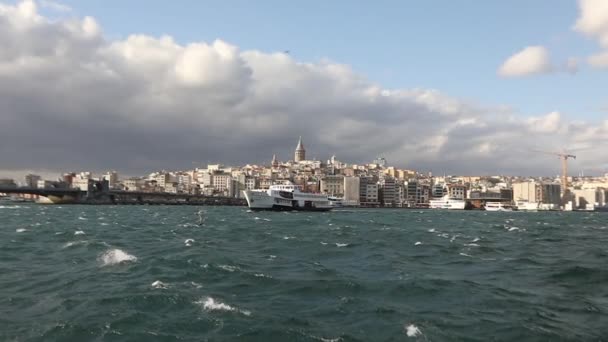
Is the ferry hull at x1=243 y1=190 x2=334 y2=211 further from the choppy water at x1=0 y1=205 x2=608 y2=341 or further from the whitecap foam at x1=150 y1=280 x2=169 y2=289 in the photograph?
the whitecap foam at x1=150 y1=280 x2=169 y2=289

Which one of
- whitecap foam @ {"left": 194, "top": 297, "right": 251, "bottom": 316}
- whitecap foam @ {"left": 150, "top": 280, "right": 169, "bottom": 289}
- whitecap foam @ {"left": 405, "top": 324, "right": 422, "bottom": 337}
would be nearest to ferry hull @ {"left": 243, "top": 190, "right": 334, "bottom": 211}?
whitecap foam @ {"left": 150, "top": 280, "right": 169, "bottom": 289}

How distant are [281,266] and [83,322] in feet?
→ 43.8

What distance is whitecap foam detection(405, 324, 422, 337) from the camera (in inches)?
656

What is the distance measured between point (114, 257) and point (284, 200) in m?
105

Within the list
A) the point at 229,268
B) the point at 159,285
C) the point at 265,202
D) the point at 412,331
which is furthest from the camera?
the point at 265,202

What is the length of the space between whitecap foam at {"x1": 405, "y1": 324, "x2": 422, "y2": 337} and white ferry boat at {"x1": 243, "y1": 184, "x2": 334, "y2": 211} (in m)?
115

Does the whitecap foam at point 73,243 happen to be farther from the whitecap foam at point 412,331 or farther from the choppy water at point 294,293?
the whitecap foam at point 412,331

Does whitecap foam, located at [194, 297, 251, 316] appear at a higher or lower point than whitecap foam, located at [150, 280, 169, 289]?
lower

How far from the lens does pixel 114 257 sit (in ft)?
104

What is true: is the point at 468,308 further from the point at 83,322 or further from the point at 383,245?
the point at 383,245

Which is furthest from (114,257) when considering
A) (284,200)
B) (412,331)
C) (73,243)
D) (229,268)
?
(284,200)

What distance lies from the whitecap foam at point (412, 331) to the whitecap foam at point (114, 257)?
18.1 m

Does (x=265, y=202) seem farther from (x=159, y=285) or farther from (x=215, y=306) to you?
(x=215, y=306)

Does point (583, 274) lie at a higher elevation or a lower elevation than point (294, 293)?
higher
